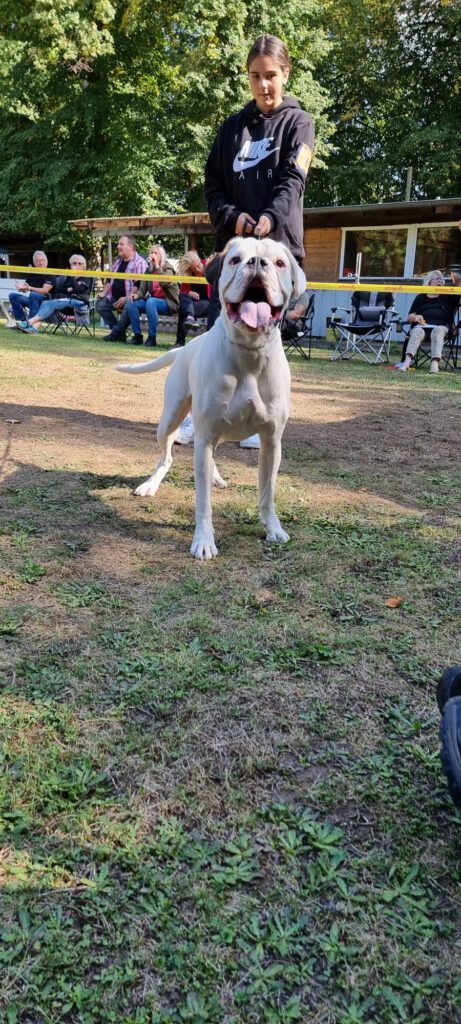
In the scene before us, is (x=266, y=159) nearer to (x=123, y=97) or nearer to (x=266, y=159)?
(x=266, y=159)

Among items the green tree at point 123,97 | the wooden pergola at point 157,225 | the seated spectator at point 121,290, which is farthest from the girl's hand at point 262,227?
the green tree at point 123,97

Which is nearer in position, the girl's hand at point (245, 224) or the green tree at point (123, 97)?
the girl's hand at point (245, 224)

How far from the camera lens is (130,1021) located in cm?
118

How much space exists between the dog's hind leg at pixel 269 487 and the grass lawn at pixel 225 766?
7cm

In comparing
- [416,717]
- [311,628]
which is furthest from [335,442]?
[416,717]

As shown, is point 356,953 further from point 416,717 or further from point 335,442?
point 335,442

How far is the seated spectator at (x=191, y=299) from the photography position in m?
11.9

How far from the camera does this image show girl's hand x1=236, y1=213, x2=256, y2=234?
3680 mm

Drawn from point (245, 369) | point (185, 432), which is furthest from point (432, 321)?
point (245, 369)

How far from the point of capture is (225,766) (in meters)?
1.79

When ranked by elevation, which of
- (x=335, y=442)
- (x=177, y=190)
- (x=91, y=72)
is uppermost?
(x=91, y=72)

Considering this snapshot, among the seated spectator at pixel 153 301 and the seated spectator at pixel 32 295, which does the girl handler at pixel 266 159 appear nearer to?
the seated spectator at pixel 153 301

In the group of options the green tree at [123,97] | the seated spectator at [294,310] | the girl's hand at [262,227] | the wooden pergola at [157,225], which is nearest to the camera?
the seated spectator at [294,310]

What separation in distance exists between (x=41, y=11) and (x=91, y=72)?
11.3ft
